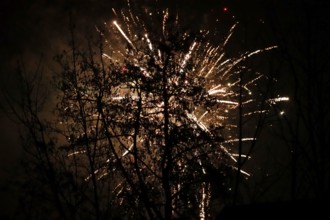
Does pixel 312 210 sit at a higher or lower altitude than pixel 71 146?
lower

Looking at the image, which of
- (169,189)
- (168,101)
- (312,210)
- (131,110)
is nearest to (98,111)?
(131,110)

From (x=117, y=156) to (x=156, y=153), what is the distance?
1314 millimetres

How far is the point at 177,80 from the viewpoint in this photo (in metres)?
17.2

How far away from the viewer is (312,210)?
14.7m

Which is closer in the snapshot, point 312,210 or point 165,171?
point 312,210

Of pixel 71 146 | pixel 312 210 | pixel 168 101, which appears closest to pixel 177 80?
pixel 168 101

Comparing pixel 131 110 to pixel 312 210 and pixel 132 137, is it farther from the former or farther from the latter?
pixel 312 210

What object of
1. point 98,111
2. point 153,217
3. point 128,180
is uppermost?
point 98,111

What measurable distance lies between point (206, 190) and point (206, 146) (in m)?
1.63

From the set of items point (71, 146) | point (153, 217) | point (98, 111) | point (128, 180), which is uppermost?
point (98, 111)

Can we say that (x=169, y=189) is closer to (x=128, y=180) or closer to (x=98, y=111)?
(x=128, y=180)

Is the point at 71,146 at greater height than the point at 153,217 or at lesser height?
greater

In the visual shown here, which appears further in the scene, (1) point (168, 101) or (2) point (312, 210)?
(1) point (168, 101)

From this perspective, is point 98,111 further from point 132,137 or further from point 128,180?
point 128,180
